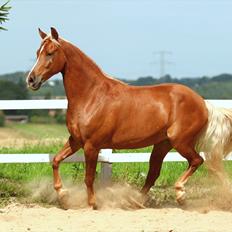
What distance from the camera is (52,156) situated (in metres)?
9.93

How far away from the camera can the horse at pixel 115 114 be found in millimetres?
8930

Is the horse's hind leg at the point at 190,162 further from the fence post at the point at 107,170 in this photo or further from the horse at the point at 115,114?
the fence post at the point at 107,170

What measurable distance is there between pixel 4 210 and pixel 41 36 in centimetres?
223

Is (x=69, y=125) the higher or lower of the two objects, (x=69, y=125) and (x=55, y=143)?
the higher

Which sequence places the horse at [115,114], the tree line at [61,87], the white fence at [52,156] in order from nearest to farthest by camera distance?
1. the horse at [115,114]
2. the white fence at [52,156]
3. the tree line at [61,87]

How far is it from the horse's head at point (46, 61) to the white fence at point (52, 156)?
3.87 ft

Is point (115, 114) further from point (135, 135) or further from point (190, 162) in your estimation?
point (190, 162)

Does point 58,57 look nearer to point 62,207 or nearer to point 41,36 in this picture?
point 41,36

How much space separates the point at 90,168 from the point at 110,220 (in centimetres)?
97

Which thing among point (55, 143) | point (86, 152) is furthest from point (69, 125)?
point (55, 143)

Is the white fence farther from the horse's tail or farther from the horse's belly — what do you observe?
the horse's belly

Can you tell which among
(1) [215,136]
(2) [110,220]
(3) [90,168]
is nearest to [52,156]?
(3) [90,168]

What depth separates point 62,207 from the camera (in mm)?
9273

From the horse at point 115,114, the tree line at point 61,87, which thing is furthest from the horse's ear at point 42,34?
the tree line at point 61,87
